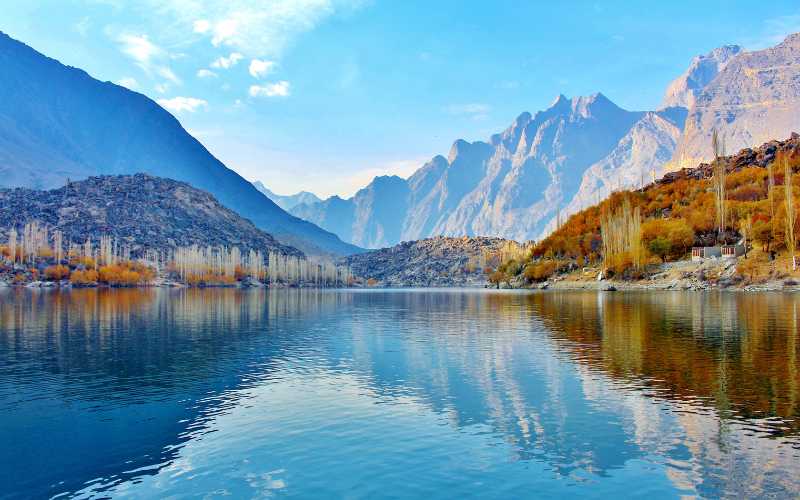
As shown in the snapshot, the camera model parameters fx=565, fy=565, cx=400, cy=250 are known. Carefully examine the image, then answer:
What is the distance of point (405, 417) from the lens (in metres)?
25.9

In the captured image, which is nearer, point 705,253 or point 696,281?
point 696,281

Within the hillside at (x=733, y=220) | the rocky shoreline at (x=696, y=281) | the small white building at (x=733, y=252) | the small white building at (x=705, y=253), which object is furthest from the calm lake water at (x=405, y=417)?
the small white building at (x=705, y=253)

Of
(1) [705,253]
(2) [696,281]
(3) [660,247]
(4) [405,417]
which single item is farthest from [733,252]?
(4) [405,417]

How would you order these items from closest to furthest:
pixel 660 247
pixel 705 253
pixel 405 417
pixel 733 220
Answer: pixel 405 417
pixel 705 253
pixel 733 220
pixel 660 247

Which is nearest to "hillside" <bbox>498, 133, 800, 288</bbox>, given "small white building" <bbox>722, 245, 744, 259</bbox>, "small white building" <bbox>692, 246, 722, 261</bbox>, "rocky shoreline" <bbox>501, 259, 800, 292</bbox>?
"rocky shoreline" <bbox>501, 259, 800, 292</bbox>

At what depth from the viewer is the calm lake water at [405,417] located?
1830 centimetres

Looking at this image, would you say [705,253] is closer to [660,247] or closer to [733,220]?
[660,247]

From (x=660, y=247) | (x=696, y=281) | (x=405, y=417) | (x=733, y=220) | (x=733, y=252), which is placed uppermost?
(x=733, y=220)

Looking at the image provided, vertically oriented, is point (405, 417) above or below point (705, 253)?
below

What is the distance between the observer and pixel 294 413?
2664 cm

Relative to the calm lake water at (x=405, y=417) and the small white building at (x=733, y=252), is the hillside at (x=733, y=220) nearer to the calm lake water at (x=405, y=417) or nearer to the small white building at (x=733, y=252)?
the small white building at (x=733, y=252)

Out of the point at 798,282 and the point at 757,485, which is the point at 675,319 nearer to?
the point at 757,485

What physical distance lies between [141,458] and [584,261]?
7639 inches

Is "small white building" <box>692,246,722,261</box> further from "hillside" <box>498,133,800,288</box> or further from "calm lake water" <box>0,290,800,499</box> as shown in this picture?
"calm lake water" <box>0,290,800,499</box>
